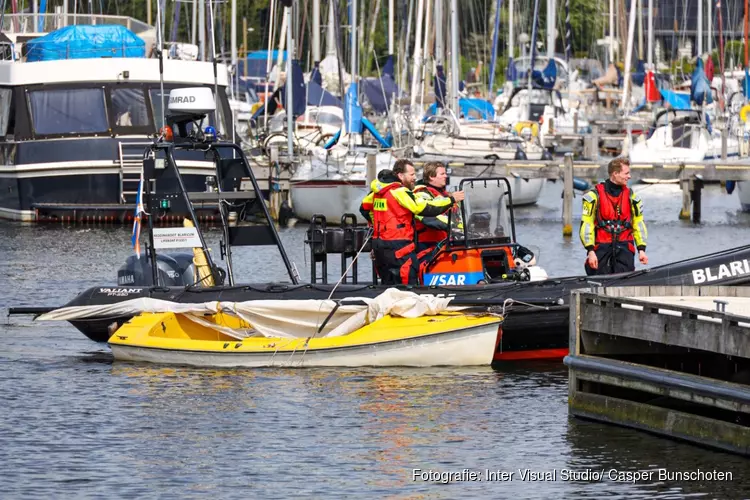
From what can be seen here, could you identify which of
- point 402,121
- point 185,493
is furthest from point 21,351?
point 402,121

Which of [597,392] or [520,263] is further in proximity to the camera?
[520,263]

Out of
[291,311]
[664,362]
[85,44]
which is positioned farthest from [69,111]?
[664,362]

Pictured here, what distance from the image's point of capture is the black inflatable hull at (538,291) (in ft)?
39.1

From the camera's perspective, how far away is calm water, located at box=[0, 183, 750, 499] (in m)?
8.89

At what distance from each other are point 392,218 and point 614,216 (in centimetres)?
186

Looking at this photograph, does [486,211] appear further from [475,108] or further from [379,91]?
[475,108]

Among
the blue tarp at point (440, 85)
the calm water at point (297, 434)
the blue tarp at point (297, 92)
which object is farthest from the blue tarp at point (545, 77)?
the calm water at point (297, 434)

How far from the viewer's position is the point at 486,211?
44.2 feet

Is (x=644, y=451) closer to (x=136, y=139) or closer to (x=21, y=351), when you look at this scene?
(x=21, y=351)

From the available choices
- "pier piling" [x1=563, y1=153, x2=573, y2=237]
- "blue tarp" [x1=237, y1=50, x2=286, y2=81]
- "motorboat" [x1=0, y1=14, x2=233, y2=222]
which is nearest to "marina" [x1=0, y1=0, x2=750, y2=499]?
"pier piling" [x1=563, y1=153, x2=573, y2=237]

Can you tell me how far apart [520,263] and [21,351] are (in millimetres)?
4390

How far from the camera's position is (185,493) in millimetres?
8750

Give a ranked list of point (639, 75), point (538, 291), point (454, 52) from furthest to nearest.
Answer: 1. point (639, 75)
2. point (454, 52)
3. point (538, 291)

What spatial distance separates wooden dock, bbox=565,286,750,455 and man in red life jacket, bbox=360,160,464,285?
9.37 feet
